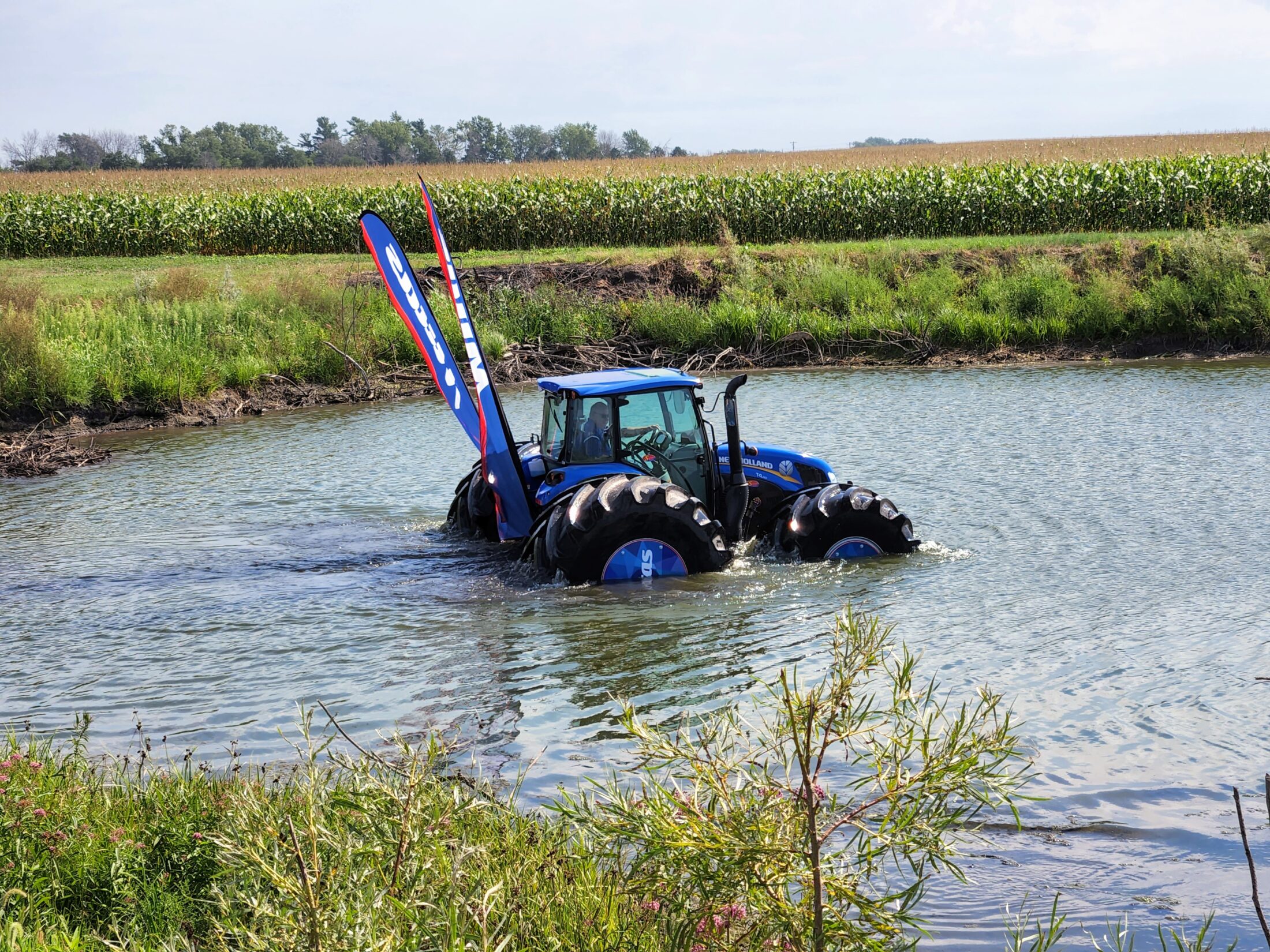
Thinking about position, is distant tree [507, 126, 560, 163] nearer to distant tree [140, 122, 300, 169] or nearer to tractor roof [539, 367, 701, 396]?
distant tree [140, 122, 300, 169]

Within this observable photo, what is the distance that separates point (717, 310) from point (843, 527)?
49.4 ft

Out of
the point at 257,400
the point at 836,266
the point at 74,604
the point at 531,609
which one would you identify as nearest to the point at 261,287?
the point at 257,400

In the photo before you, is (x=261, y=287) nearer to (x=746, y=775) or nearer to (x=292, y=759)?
(x=292, y=759)

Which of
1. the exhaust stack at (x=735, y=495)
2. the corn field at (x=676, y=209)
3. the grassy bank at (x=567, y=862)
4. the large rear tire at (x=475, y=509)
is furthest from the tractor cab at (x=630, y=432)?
the corn field at (x=676, y=209)

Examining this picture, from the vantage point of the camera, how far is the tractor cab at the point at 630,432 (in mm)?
9312

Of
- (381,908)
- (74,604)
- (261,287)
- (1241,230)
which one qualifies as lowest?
(74,604)

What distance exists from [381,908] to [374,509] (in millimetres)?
9850

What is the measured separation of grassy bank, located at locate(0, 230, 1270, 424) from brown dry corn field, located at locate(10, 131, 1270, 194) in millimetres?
10656

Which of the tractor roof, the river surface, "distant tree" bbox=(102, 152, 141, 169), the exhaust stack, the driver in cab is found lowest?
the river surface

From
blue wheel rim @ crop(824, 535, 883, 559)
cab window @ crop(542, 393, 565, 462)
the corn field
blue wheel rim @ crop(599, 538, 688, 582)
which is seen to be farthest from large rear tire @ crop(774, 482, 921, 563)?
the corn field

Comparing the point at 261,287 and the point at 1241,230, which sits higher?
the point at 1241,230

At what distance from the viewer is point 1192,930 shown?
414cm

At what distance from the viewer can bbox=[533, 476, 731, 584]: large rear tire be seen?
8.65 metres

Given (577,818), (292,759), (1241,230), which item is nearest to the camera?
(577,818)
